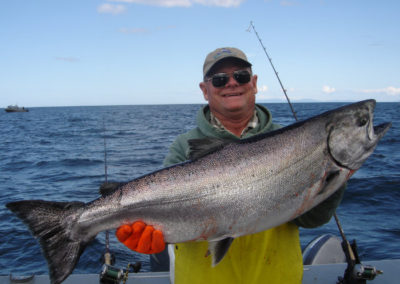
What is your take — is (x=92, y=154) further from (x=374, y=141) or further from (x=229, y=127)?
(x=374, y=141)

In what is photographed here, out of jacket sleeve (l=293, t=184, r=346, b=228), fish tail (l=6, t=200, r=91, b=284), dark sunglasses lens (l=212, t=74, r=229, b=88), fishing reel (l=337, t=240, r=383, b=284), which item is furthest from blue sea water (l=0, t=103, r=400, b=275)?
dark sunglasses lens (l=212, t=74, r=229, b=88)

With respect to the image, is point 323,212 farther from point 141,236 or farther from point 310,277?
point 310,277

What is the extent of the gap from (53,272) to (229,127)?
2.07m

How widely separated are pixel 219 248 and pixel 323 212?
38.0 inches

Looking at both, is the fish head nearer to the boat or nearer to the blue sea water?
the boat

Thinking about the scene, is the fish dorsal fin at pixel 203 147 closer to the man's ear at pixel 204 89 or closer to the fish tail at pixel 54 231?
the man's ear at pixel 204 89

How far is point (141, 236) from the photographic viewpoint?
290 centimetres

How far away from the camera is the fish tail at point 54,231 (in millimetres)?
2912

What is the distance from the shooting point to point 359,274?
12.7 ft

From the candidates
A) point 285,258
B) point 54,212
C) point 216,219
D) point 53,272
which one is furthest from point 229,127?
point 53,272

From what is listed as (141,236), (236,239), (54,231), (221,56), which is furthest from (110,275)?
(221,56)

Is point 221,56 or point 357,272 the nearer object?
point 221,56

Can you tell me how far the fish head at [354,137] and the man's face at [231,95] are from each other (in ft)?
3.15

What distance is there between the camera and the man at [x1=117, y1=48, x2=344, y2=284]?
310 cm
